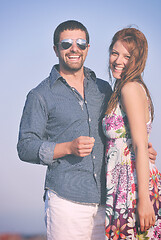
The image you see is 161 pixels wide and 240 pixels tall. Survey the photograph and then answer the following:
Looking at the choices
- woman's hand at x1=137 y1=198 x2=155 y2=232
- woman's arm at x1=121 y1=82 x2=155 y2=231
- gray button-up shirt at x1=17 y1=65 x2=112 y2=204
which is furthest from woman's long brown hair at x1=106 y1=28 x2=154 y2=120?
woman's hand at x1=137 y1=198 x2=155 y2=232

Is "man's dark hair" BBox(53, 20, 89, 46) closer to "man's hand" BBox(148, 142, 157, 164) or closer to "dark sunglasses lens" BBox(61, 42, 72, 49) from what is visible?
"dark sunglasses lens" BBox(61, 42, 72, 49)

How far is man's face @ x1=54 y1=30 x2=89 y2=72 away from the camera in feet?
13.2

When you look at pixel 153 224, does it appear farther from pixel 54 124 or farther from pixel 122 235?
pixel 54 124

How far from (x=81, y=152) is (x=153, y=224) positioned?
88 cm

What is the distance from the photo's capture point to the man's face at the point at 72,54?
Answer: 13.2 ft

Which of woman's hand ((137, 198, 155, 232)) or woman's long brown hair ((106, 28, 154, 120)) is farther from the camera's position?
woman's long brown hair ((106, 28, 154, 120))

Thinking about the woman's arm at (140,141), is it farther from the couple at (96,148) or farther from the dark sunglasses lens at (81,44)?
the dark sunglasses lens at (81,44)

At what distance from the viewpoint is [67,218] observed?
3.52 meters

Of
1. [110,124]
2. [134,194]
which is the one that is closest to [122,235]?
[134,194]

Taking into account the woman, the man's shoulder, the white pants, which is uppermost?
the man's shoulder

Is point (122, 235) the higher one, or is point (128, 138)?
point (128, 138)

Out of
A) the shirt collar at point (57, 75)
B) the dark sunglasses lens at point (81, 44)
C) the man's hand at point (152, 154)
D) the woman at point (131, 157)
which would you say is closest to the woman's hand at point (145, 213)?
the woman at point (131, 157)

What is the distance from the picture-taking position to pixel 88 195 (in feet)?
11.7

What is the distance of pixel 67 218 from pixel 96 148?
73cm
